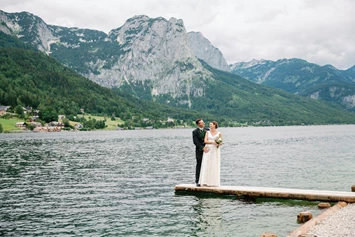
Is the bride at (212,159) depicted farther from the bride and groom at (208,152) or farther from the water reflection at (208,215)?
the water reflection at (208,215)

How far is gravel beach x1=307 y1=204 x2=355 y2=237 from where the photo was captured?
16.4 m

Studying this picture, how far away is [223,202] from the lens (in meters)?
28.1

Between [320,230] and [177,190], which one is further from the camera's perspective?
[177,190]

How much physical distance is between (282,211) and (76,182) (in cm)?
2543

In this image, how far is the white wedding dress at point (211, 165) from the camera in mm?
29922

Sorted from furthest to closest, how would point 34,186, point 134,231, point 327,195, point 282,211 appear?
point 34,186 < point 327,195 < point 282,211 < point 134,231

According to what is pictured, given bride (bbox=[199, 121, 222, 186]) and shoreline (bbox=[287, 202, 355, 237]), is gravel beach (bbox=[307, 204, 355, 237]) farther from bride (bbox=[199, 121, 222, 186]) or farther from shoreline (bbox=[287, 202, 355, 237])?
bride (bbox=[199, 121, 222, 186])

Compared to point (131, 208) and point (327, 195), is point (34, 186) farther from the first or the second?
point (327, 195)

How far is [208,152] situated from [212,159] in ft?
2.13

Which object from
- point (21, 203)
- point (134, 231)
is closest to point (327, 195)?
point (134, 231)

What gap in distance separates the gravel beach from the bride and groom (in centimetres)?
1058

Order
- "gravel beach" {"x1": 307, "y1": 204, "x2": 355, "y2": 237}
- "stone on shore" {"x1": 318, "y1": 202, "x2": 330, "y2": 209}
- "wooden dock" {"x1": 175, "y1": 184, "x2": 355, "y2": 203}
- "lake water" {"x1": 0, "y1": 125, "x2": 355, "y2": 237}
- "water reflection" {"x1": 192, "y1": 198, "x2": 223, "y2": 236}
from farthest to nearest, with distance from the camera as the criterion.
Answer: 1. "wooden dock" {"x1": 175, "y1": 184, "x2": 355, "y2": 203}
2. "stone on shore" {"x1": 318, "y1": 202, "x2": 330, "y2": 209}
3. "lake water" {"x1": 0, "y1": 125, "x2": 355, "y2": 237}
4. "water reflection" {"x1": 192, "y1": 198, "x2": 223, "y2": 236}
5. "gravel beach" {"x1": 307, "y1": 204, "x2": 355, "y2": 237}

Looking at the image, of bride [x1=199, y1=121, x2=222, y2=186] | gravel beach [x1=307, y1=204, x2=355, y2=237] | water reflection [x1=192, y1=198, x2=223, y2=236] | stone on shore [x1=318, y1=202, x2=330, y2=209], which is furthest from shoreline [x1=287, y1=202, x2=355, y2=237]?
bride [x1=199, y1=121, x2=222, y2=186]

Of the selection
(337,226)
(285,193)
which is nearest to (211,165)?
(285,193)
